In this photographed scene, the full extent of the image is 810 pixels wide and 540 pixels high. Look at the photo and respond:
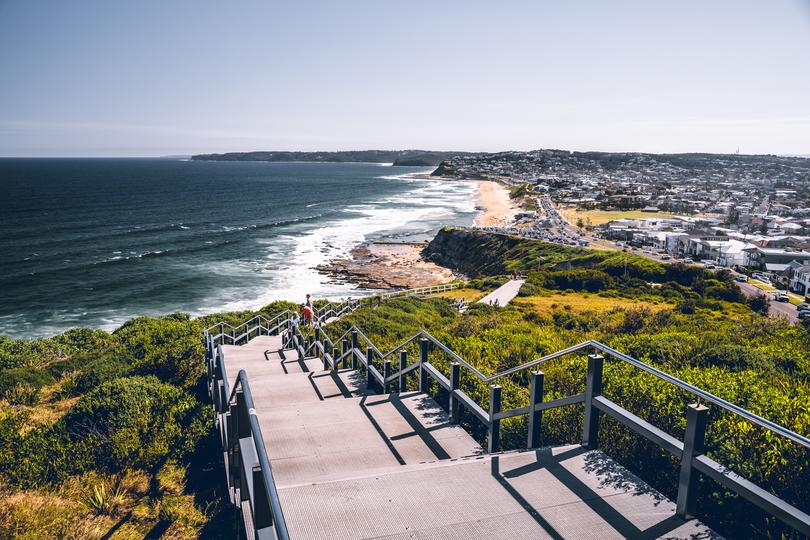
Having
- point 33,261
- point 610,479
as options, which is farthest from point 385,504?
point 33,261

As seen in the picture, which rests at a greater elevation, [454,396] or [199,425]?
[454,396]

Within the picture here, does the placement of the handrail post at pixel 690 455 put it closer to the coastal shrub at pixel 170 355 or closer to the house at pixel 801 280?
the coastal shrub at pixel 170 355

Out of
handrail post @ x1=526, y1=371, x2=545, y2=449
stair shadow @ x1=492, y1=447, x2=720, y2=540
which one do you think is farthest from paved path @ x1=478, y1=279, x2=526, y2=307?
stair shadow @ x1=492, y1=447, x2=720, y2=540

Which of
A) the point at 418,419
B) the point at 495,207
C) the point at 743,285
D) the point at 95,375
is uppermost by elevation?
the point at 418,419

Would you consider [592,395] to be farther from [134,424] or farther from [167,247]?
[167,247]

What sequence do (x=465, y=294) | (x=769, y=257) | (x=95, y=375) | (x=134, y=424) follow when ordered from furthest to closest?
(x=769, y=257) < (x=465, y=294) < (x=95, y=375) < (x=134, y=424)

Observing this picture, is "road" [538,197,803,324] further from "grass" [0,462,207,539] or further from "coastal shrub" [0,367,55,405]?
"coastal shrub" [0,367,55,405]

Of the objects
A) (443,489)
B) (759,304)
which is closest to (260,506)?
(443,489)
